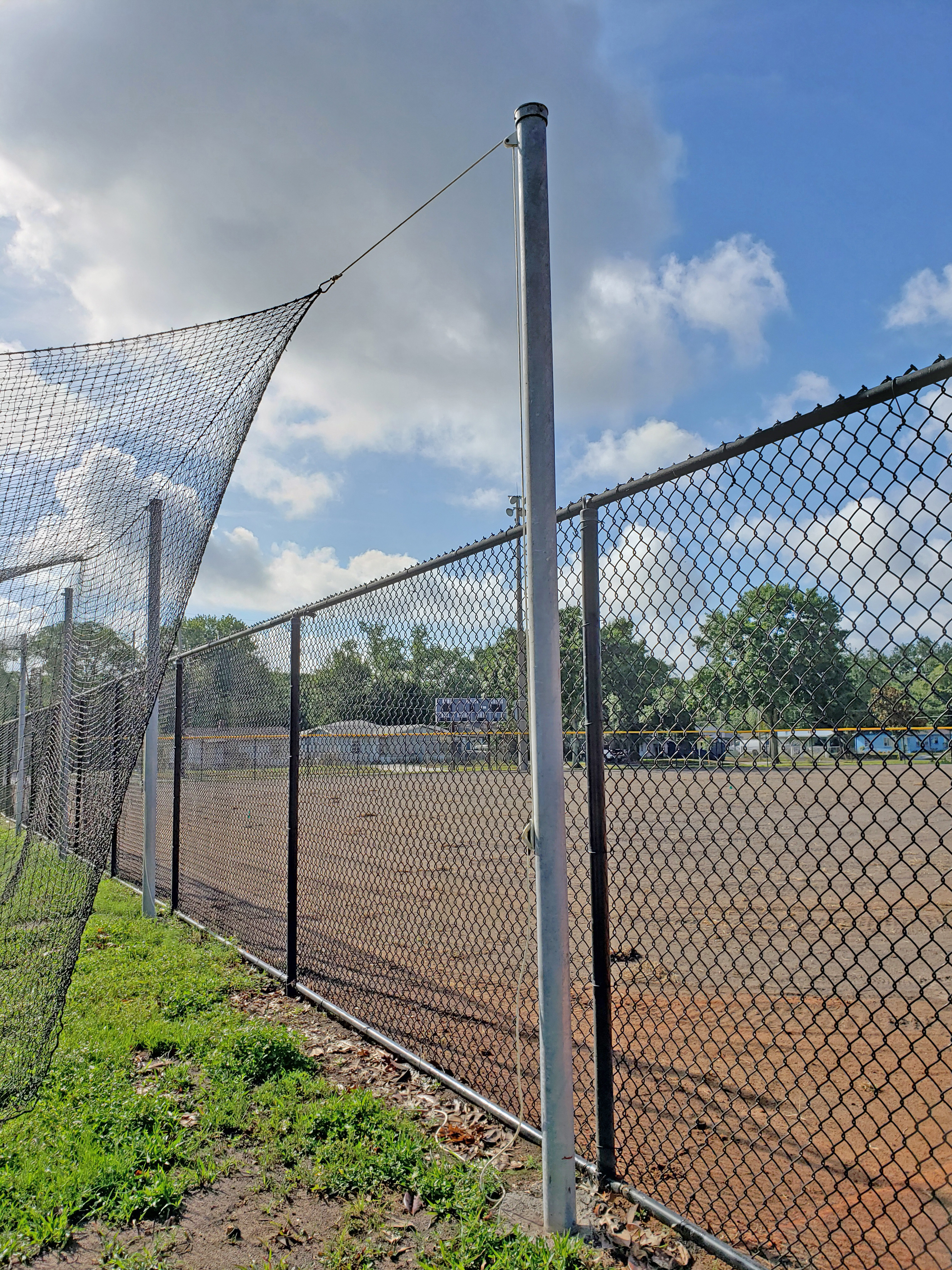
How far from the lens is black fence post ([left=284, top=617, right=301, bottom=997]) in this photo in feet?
16.6

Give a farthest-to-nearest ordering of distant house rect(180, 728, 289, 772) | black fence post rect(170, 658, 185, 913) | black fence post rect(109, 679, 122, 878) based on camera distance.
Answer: distant house rect(180, 728, 289, 772) < black fence post rect(170, 658, 185, 913) < black fence post rect(109, 679, 122, 878)

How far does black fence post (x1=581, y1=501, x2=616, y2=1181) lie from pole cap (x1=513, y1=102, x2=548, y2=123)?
1.32 m

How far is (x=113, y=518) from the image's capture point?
4207mm

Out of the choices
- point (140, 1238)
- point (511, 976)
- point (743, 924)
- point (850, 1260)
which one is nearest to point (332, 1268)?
point (140, 1238)

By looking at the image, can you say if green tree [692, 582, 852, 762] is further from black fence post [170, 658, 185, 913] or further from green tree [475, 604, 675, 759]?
black fence post [170, 658, 185, 913]

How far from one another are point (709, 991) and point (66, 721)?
4.26 metres

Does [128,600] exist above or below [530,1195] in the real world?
above

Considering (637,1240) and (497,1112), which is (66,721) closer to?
(497,1112)

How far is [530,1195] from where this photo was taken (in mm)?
2781

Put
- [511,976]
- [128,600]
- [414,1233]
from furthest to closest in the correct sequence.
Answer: [511,976] < [128,600] < [414,1233]

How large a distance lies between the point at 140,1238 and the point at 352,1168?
709 millimetres

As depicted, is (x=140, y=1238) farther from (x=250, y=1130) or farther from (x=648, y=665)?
(x=648, y=665)

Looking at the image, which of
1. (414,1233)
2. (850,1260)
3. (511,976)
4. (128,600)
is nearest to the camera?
(850,1260)

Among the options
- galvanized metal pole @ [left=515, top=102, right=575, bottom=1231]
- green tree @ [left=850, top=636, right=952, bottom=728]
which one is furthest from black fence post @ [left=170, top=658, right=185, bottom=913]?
green tree @ [left=850, top=636, right=952, bottom=728]
